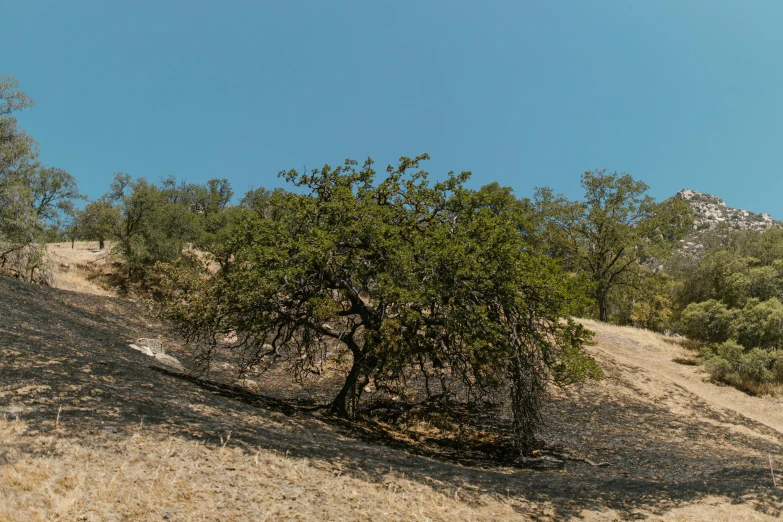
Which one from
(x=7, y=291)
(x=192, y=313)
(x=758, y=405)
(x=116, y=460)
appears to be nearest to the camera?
(x=116, y=460)

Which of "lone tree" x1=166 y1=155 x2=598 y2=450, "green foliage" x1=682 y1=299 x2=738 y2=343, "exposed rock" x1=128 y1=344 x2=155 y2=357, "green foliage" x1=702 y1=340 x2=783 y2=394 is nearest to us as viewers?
"lone tree" x1=166 y1=155 x2=598 y2=450

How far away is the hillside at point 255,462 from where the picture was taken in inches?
238

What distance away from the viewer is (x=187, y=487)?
20.7 feet

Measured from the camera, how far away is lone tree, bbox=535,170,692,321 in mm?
40156

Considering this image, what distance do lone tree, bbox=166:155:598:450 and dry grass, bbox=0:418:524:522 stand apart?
3.82m

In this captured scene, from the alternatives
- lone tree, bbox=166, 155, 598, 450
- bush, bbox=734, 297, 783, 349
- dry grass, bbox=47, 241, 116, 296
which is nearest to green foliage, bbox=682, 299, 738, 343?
bush, bbox=734, 297, 783, 349

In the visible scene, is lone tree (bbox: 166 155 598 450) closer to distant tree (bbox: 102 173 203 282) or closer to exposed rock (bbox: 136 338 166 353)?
exposed rock (bbox: 136 338 166 353)

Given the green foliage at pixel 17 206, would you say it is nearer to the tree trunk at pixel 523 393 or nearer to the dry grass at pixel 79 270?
the dry grass at pixel 79 270

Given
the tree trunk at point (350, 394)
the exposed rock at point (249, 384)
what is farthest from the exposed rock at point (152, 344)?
the tree trunk at point (350, 394)

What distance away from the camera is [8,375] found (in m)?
8.98

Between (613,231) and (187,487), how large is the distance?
4121cm

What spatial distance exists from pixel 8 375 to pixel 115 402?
2.28 meters

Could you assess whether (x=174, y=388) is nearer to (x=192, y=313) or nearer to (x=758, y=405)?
(x=192, y=313)

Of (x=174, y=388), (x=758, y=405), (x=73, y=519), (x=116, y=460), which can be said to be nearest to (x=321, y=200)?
(x=174, y=388)
